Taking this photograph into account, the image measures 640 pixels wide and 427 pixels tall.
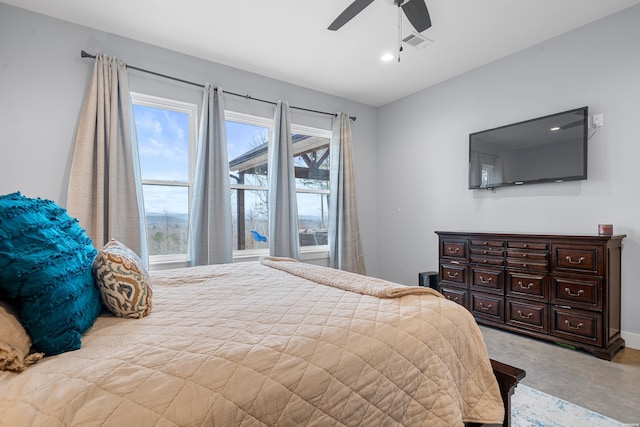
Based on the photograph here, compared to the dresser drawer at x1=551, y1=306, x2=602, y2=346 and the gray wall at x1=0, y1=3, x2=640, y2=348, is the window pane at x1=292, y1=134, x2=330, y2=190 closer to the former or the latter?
the gray wall at x1=0, y1=3, x2=640, y2=348

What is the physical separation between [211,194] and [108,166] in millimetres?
941

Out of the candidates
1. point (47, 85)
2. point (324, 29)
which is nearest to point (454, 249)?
point (324, 29)

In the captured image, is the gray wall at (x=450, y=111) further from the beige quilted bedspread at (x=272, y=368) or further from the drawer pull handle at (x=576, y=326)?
the beige quilted bedspread at (x=272, y=368)

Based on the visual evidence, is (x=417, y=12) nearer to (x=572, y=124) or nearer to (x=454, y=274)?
(x=572, y=124)

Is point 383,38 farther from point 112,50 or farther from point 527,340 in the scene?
point 527,340

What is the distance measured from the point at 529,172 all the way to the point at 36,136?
458cm

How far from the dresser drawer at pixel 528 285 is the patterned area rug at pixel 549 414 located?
3.55 ft

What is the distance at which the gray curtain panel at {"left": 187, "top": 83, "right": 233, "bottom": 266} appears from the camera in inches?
128

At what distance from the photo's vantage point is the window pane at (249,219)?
12.2 feet

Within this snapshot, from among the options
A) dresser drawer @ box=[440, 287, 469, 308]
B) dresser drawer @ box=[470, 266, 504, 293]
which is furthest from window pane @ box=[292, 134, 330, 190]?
dresser drawer @ box=[470, 266, 504, 293]

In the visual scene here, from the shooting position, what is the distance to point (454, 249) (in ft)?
11.1

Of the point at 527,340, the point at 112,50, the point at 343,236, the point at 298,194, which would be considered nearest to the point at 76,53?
the point at 112,50

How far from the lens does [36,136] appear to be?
2.63 meters

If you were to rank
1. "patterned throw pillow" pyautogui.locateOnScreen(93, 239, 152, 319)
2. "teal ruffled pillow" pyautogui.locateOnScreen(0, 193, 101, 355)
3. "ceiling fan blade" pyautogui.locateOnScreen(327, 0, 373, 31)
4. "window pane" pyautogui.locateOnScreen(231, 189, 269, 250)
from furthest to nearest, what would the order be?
"window pane" pyautogui.locateOnScreen(231, 189, 269, 250) → "ceiling fan blade" pyautogui.locateOnScreen(327, 0, 373, 31) → "patterned throw pillow" pyautogui.locateOnScreen(93, 239, 152, 319) → "teal ruffled pillow" pyautogui.locateOnScreen(0, 193, 101, 355)
